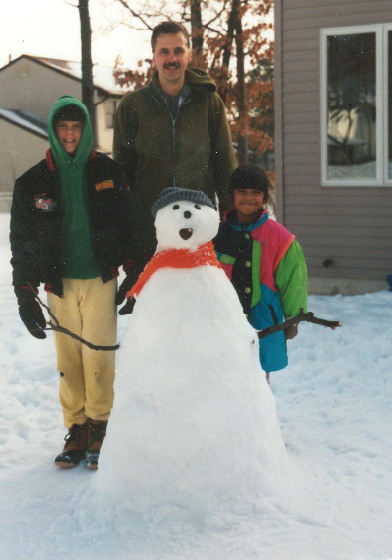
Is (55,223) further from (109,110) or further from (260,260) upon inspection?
(109,110)

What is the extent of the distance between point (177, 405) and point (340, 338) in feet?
11.8

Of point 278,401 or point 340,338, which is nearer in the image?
point 278,401

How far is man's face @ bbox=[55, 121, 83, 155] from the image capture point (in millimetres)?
3588

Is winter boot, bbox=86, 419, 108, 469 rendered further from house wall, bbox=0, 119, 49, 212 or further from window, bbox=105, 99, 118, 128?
window, bbox=105, 99, 118, 128

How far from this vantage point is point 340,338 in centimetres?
628

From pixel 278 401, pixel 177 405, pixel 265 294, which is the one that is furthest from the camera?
pixel 278 401

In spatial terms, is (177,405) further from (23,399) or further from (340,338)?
(340,338)

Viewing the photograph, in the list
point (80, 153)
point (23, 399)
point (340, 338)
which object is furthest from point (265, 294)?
point (340, 338)

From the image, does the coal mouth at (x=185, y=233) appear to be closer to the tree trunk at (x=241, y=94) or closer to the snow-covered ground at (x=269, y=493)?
the snow-covered ground at (x=269, y=493)

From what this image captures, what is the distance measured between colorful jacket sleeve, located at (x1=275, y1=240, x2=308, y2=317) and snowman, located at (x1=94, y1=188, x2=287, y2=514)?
494 millimetres

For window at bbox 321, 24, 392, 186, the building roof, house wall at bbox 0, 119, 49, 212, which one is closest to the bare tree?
window at bbox 321, 24, 392, 186

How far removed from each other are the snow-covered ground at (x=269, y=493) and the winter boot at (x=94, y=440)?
7cm

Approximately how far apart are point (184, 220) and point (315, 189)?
513 cm

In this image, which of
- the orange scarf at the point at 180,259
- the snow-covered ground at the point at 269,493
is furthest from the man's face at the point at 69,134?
the snow-covered ground at the point at 269,493
